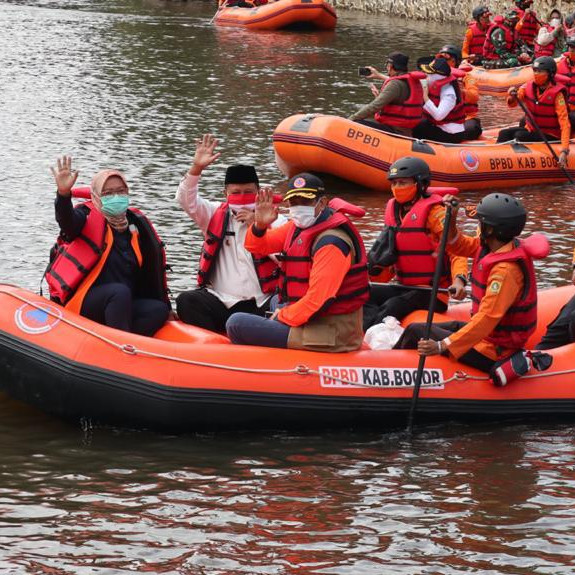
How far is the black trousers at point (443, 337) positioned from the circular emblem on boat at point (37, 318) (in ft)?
6.33

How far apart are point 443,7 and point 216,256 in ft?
75.8

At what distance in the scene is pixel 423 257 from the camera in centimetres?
761

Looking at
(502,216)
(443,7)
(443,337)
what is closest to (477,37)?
(443,7)

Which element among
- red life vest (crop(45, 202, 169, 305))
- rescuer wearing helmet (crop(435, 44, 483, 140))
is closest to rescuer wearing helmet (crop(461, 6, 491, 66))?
rescuer wearing helmet (crop(435, 44, 483, 140))

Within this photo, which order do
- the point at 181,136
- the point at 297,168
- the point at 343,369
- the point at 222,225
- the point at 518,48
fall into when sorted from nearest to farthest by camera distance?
the point at 343,369, the point at 222,225, the point at 297,168, the point at 181,136, the point at 518,48

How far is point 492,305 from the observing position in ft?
21.7

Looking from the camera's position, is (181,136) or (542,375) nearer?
(542,375)

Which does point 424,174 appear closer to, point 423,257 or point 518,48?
point 423,257

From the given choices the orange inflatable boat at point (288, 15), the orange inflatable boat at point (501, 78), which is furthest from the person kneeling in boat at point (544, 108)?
the orange inflatable boat at point (288, 15)

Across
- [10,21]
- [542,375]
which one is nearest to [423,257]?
[542,375]

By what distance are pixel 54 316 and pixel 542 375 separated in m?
2.70

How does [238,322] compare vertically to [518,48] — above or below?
below

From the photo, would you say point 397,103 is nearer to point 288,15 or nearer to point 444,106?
point 444,106

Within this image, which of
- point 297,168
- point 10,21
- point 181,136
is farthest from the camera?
point 10,21
